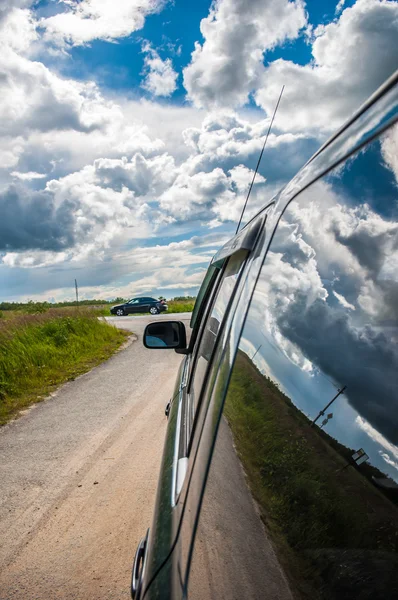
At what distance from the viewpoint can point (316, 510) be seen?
0.79 meters

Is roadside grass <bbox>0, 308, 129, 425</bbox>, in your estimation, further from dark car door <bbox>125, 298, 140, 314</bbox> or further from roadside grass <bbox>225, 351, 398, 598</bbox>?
dark car door <bbox>125, 298, 140, 314</bbox>

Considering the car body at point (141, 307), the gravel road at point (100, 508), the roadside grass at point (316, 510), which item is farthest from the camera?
the car body at point (141, 307)

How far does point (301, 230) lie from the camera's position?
3.22 ft

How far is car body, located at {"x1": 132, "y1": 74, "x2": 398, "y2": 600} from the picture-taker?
2.39 ft

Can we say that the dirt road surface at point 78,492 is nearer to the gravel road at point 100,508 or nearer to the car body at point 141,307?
the gravel road at point 100,508

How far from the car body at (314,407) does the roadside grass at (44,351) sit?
20.9 ft

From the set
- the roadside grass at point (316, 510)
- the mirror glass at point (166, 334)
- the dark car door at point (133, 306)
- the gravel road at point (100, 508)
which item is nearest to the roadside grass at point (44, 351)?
the gravel road at point (100, 508)

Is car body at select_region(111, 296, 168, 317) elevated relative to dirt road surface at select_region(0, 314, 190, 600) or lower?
elevated

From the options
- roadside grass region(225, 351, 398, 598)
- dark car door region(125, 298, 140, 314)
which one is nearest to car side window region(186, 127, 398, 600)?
roadside grass region(225, 351, 398, 598)

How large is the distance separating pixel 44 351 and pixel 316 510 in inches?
429

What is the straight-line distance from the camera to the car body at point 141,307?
3628 centimetres

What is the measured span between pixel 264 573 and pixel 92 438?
4.98 meters

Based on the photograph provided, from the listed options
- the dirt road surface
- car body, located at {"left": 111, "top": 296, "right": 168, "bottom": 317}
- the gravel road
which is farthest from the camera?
car body, located at {"left": 111, "top": 296, "right": 168, "bottom": 317}

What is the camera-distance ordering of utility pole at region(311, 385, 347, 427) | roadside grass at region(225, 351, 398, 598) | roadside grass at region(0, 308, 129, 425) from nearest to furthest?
roadside grass at region(225, 351, 398, 598) → utility pole at region(311, 385, 347, 427) → roadside grass at region(0, 308, 129, 425)
